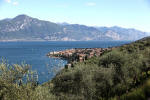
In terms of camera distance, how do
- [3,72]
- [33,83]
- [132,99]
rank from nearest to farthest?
1. [132,99]
2. [3,72]
3. [33,83]

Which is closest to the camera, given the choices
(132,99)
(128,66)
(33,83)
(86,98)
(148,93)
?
(148,93)

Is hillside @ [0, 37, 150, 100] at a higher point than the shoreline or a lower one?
higher

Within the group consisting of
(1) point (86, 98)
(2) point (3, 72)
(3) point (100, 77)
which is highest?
(2) point (3, 72)

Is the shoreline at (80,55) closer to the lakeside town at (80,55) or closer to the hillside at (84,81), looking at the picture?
the lakeside town at (80,55)

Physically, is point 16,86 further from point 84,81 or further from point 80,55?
point 80,55

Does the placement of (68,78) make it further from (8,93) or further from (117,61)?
(8,93)

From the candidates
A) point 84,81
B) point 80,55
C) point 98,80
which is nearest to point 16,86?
point 84,81

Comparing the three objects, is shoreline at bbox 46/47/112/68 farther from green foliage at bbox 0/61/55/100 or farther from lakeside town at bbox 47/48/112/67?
green foliage at bbox 0/61/55/100

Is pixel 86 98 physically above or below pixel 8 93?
below

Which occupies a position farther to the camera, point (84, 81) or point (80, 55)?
point (80, 55)

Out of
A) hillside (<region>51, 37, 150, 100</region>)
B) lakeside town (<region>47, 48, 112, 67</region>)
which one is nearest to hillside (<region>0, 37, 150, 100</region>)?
hillside (<region>51, 37, 150, 100</region>)

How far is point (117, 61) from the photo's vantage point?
27.0 m

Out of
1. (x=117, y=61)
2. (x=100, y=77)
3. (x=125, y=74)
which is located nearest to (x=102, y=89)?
(x=100, y=77)

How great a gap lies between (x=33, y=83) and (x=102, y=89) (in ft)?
24.2
